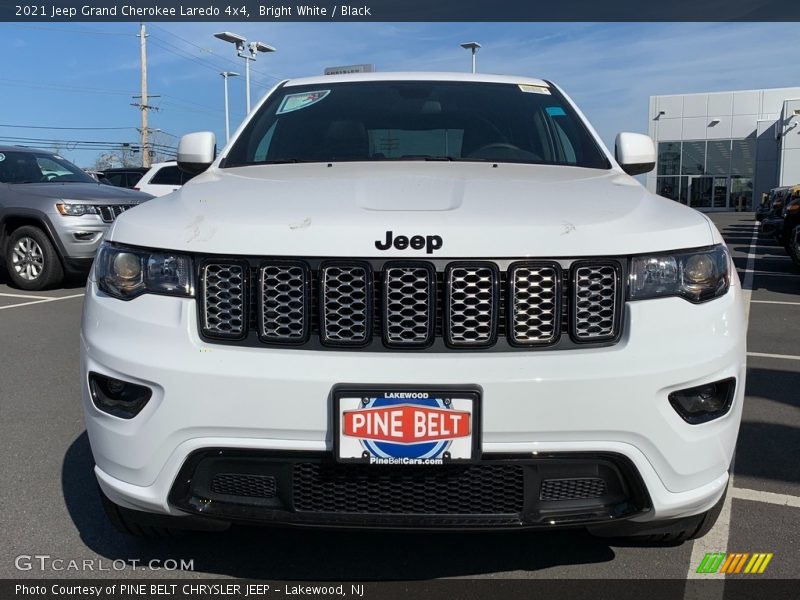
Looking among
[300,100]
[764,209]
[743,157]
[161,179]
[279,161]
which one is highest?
[300,100]

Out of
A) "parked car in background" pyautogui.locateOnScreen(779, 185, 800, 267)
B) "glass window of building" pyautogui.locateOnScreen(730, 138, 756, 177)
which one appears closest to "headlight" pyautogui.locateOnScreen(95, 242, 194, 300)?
"parked car in background" pyautogui.locateOnScreen(779, 185, 800, 267)

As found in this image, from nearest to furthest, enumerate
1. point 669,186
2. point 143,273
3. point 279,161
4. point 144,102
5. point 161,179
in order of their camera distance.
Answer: point 143,273 → point 279,161 → point 161,179 → point 144,102 → point 669,186

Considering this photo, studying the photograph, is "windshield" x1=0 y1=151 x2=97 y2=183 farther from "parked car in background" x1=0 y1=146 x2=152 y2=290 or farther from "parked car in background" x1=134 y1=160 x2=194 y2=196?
"parked car in background" x1=134 y1=160 x2=194 y2=196

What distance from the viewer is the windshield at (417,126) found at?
326 cm

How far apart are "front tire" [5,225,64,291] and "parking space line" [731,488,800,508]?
8046 millimetres

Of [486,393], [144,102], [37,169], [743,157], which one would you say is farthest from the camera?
[743,157]

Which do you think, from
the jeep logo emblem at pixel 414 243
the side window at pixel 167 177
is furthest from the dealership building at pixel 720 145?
the jeep logo emblem at pixel 414 243

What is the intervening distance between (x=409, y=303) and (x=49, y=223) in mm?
7858

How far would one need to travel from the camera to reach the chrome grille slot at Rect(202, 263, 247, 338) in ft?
6.58

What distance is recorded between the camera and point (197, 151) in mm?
3299

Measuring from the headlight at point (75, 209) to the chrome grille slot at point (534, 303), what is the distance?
785 centimetres

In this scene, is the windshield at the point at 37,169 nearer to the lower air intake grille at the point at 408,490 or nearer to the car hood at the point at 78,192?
the car hood at the point at 78,192

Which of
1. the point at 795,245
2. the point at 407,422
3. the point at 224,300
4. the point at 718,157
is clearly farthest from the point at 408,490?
the point at 718,157

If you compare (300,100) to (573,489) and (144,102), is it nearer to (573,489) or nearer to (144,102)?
(573,489)
